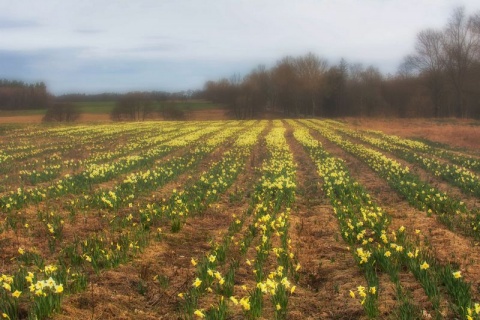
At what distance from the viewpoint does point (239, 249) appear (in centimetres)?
736

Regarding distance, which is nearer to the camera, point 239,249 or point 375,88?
point 239,249

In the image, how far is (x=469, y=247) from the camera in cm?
733

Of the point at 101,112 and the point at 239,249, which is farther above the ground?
the point at 101,112

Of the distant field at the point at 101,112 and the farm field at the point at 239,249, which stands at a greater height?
the distant field at the point at 101,112

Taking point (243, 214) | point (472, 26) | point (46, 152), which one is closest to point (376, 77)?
point (472, 26)

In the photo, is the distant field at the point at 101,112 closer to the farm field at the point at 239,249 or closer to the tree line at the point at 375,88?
the tree line at the point at 375,88

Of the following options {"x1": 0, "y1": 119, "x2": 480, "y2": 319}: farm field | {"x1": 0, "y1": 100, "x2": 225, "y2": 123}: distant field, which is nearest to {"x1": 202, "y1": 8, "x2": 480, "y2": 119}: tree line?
{"x1": 0, "y1": 100, "x2": 225, "y2": 123}: distant field

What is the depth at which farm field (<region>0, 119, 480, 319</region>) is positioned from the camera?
5.07 metres

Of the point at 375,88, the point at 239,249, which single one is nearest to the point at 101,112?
the point at 375,88

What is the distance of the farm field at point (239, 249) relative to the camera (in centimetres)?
507

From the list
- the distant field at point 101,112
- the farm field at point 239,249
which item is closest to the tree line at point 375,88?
the distant field at point 101,112

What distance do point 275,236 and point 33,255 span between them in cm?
404

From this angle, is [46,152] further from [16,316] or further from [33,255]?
[16,316]

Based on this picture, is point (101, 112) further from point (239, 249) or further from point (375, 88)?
point (239, 249)
